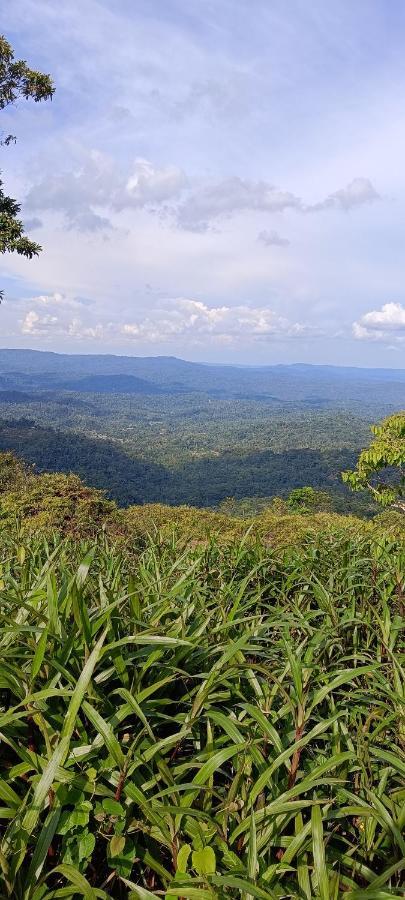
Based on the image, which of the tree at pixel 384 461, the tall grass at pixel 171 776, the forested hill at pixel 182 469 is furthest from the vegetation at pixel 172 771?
the forested hill at pixel 182 469

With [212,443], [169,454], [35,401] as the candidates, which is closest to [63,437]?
[169,454]

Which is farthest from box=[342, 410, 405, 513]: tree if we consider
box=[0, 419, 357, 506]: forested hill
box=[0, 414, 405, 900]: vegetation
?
box=[0, 419, 357, 506]: forested hill

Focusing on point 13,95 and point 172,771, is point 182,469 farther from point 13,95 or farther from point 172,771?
point 172,771

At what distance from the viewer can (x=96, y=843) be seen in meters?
1.01

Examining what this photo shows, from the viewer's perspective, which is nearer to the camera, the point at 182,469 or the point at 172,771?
the point at 172,771

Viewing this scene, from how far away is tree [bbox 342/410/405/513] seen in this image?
712 cm

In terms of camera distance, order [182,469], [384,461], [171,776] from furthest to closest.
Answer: [182,469]
[384,461]
[171,776]

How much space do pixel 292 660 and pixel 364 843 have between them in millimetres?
359

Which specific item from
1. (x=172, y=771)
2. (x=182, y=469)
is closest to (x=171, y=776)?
(x=172, y=771)

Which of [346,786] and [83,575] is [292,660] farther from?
[83,575]

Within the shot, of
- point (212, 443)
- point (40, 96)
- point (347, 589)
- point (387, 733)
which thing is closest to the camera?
point (387, 733)

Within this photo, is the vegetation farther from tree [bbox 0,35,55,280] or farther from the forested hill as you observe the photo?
the forested hill

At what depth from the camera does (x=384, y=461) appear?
24.0 ft

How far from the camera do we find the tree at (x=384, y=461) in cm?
712
